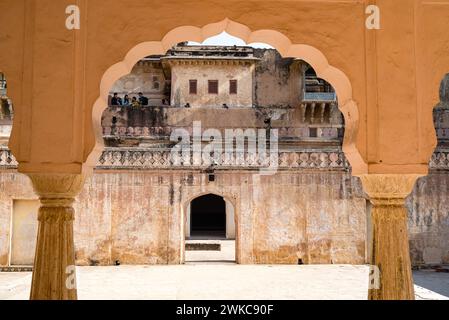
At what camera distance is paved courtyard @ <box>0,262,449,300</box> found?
795 cm

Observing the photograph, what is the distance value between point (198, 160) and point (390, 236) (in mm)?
8079

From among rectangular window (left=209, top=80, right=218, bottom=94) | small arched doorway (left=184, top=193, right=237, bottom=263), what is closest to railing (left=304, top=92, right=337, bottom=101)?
rectangular window (left=209, top=80, right=218, bottom=94)

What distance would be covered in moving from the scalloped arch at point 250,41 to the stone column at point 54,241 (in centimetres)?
29

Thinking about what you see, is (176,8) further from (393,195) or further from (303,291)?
(303,291)

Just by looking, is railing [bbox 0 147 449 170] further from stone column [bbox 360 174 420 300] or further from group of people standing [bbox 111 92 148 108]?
stone column [bbox 360 174 420 300]

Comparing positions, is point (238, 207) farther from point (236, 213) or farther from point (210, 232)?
point (210, 232)

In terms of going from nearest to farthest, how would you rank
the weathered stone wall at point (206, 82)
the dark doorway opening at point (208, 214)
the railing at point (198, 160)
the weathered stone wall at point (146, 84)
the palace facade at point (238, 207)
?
the palace facade at point (238, 207), the railing at point (198, 160), the weathered stone wall at point (206, 82), the weathered stone wall at point (146, 84), the dark doorway opening at point (208, 214)


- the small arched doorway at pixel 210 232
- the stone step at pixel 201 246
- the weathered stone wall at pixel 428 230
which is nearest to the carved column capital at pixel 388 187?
the small arched doorway at pixel 210 232

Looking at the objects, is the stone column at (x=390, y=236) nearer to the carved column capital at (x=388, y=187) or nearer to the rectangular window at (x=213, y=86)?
the carved column capital at (x=388, y=187)

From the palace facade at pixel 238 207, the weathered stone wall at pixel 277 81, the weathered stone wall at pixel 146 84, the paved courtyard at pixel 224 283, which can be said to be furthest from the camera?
the weathered stone wall at pixel 146 84


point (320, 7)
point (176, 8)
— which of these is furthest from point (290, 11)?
point (176, 8)

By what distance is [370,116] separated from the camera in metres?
3.46

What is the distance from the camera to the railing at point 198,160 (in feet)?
36.5

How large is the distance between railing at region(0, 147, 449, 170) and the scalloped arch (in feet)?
24.8
